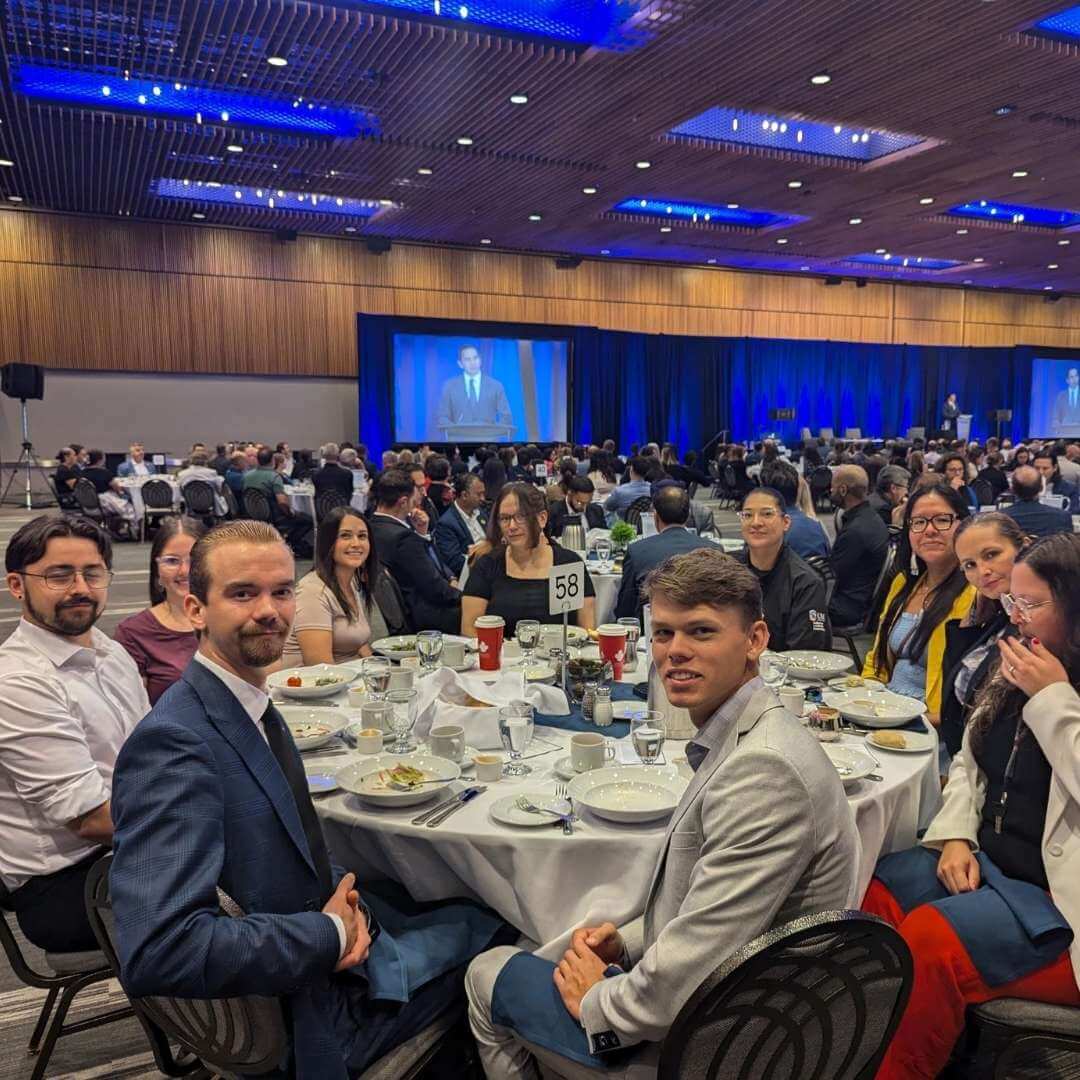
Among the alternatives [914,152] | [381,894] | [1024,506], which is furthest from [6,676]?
[914,152]

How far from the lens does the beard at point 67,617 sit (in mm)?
2189

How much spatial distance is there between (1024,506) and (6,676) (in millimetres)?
5893

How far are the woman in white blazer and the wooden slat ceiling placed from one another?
608 centimetres

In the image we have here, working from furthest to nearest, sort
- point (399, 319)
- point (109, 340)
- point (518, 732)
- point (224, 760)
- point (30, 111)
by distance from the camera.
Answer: point (399, 319) → point (109, 340) → point (30, 111) → point (518, 732) → point (224, 760)

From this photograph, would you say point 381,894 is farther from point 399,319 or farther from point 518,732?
point 399,319

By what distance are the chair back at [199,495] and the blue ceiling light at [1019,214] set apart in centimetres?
1172

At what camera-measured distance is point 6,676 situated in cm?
196

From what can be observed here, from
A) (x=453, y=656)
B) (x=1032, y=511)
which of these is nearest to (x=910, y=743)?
(x=453, y=656)

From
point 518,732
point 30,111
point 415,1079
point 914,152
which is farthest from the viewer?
point 914,152

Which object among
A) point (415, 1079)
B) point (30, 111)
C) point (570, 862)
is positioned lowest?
point (415, 1079)

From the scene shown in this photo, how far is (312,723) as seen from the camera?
8.30ft

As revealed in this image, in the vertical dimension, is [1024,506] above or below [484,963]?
above

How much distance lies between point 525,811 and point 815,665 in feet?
4.67

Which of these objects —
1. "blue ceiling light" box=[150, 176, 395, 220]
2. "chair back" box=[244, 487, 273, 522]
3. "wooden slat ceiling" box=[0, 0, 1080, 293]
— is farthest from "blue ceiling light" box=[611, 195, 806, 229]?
"chair back" box=[244, 487, 273, 522]
